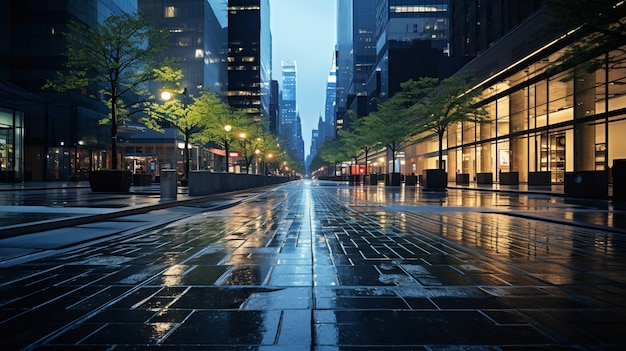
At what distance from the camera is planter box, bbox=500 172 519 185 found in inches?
1475

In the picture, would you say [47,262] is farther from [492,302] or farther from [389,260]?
[492,302]

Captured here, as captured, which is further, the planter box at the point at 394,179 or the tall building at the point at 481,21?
the tall building at the point at 481,21

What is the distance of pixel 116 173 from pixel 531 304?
23512 mm

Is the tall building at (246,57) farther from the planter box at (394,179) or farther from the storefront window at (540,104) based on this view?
the storefront window at (540,104)

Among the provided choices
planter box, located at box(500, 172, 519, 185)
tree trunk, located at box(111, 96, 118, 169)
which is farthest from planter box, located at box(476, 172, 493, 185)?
tree trunk, located at box(111, 96, 118, 169)

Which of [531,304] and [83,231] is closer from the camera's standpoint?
[531,304]

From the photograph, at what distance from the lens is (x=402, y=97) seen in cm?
4066

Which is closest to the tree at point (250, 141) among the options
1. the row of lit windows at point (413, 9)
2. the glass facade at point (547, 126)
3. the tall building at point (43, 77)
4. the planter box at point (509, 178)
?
the tall building at point (43, 77)

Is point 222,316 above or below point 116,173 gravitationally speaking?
below

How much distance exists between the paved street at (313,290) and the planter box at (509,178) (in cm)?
3182

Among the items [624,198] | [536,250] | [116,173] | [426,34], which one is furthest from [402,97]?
[426,34]

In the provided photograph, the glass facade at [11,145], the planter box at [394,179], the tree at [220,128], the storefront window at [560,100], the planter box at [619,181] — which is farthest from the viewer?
the planter box at [394,179]

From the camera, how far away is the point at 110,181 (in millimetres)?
22422

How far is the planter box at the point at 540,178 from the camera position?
112 ft
